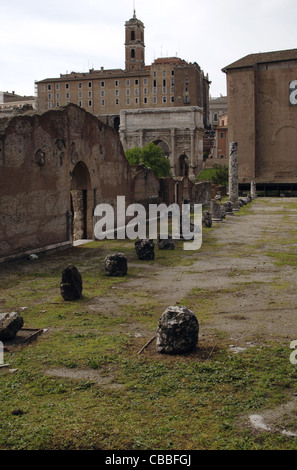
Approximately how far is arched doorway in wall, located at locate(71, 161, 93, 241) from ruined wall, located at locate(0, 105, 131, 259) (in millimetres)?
29

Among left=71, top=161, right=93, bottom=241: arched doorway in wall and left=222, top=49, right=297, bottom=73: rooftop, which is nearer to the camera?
left=71, top=161, right=93, bottom=241: arched doorway in wall

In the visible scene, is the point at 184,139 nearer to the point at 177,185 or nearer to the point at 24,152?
the point at 177,185

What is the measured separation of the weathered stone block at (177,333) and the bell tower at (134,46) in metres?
83.9

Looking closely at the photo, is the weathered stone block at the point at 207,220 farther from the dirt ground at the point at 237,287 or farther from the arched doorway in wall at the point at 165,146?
the arched doorway in wall at the point at 165,146

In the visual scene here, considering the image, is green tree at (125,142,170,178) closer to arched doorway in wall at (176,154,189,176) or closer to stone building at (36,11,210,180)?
arched doorway in wall at (176,154,189,176)

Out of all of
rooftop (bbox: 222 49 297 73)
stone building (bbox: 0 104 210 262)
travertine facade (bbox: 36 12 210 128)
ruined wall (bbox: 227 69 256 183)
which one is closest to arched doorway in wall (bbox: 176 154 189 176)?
travertine facade (bbox: 36 12 210 128)

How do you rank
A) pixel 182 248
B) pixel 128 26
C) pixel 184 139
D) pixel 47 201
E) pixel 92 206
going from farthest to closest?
pixel 128 26 < pixel 184 139 < pixel 92 206 < pixel 182 248 < pixel 47 201

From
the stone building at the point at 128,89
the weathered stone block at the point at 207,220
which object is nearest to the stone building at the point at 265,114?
the stone building at the point at 128,89

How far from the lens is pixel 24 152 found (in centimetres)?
1131

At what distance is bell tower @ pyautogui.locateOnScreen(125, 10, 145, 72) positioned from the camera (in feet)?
281

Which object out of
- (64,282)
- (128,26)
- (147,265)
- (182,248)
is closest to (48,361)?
(64,282)

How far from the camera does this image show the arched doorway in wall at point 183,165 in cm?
6526

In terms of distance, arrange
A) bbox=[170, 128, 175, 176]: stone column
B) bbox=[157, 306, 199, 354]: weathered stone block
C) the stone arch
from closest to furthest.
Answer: bbox=[157, 306, 199, 354]: weathered stone block, bbox=[170, 128, 175, 176]: stone column, the stone arch

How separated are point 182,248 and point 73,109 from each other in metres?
4.59
